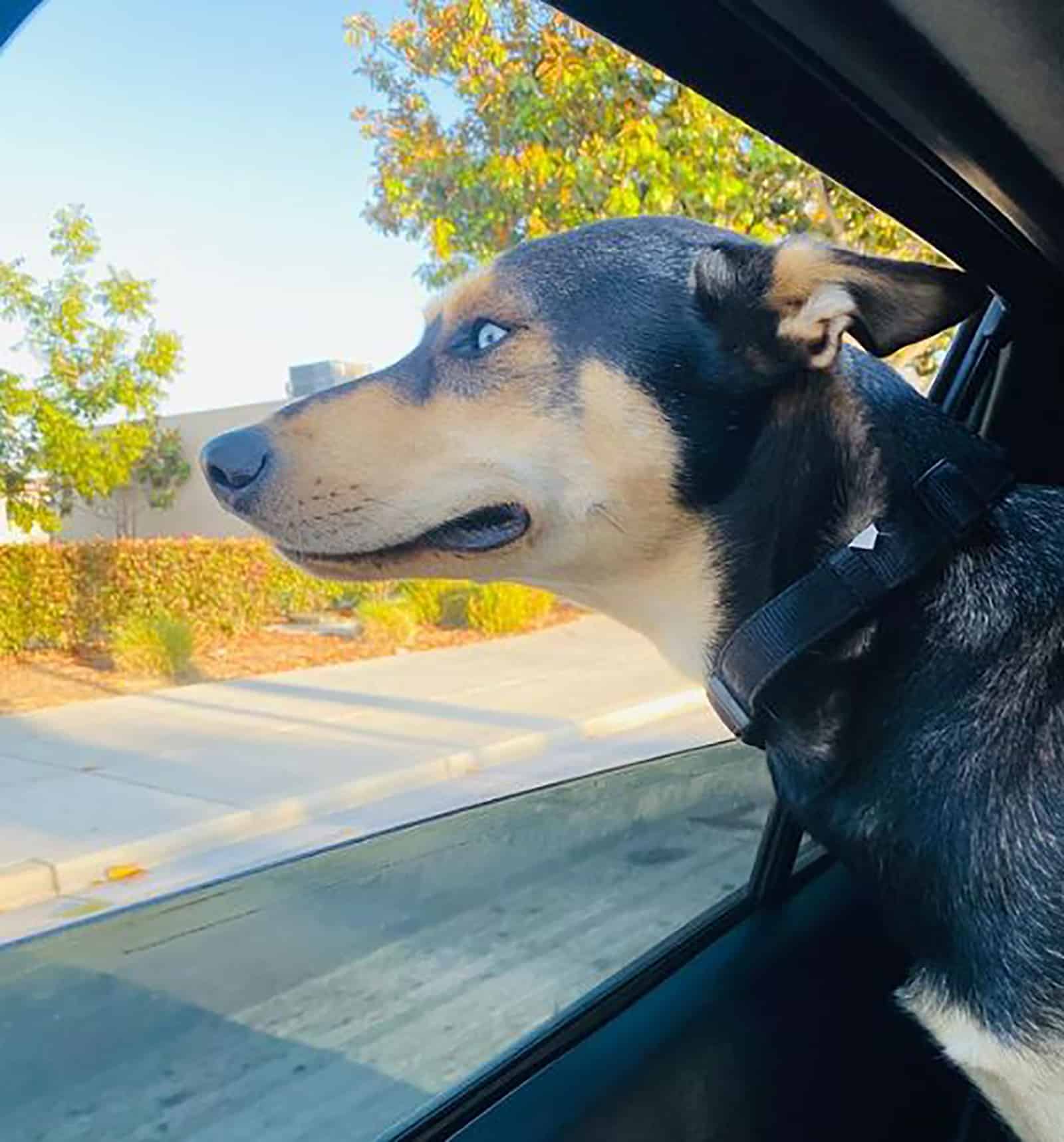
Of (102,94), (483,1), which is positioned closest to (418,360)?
(483,1)

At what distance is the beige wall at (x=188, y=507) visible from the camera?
1.53 meters

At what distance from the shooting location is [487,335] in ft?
5.75

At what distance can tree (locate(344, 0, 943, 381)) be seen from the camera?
152cm

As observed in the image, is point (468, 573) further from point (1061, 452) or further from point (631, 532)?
point (1061, 452)

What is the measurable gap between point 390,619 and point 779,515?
0.64m

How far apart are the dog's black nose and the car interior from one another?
0.61 metres

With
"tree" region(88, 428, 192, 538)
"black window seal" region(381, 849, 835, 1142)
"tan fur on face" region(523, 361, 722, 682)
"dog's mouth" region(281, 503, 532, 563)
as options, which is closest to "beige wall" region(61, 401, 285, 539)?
"tree" region(88, 428, 192, 538)

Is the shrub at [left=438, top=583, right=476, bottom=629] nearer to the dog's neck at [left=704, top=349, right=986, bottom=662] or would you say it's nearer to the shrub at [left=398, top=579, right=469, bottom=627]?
the shrub at [left=398, top=579, right=469, bottom=627]

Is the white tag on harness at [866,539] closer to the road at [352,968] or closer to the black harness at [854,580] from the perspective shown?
the black harness at [854,580]

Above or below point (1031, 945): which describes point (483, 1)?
above

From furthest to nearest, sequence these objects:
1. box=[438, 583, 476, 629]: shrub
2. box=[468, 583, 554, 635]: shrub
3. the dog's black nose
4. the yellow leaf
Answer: box=[468, 583, 554, 635]: shrub < box=[438, 583, 476, 629]: shrub < the yellow leaf < the dog's black nose

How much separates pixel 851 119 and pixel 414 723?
131cm

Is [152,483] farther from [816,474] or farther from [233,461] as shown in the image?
[816,474]

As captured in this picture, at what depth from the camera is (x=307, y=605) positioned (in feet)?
5.99
